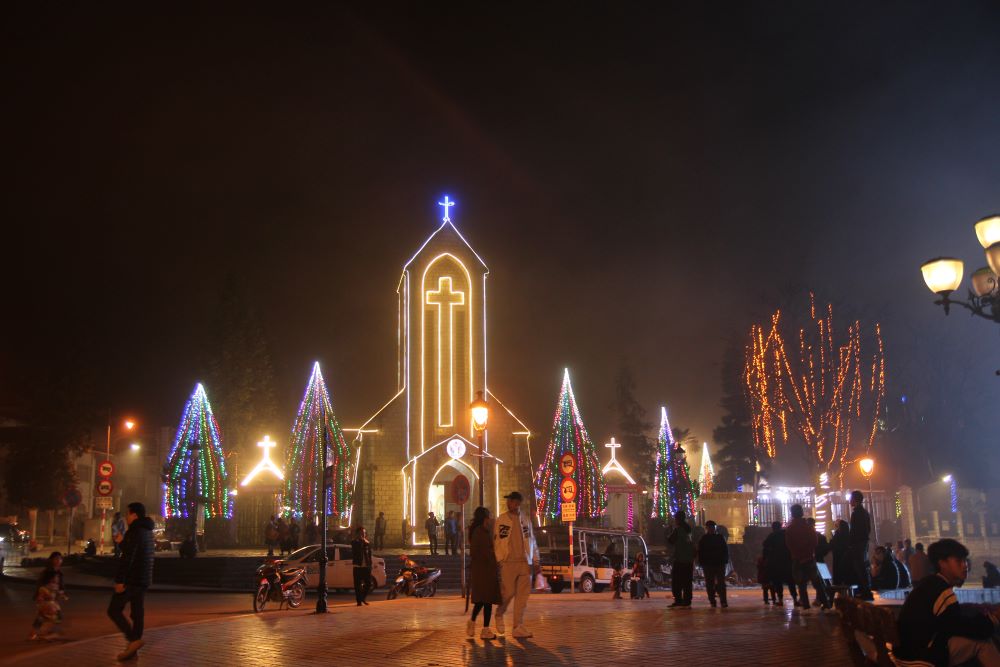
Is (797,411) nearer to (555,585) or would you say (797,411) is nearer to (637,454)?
(555,585)

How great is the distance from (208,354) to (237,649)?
47363 millimetres

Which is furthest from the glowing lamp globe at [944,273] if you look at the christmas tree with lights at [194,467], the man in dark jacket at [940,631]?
the christmas tree with lights at [194,467]

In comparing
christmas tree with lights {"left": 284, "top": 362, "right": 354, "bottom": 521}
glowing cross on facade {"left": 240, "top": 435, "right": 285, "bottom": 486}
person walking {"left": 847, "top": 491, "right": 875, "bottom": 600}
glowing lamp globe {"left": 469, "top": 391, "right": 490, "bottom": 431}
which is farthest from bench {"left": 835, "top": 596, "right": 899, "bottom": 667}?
glowing cross on facade {"left": 240, "top": 435, "right": 285, "bottom": 486}

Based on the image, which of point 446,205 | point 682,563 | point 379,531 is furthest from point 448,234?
point 682,563

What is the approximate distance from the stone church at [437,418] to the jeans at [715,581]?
79.9ft

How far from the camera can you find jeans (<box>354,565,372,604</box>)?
20.1 metres

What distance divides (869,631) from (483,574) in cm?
586

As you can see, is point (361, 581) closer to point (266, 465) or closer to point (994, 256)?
point (994, 256)

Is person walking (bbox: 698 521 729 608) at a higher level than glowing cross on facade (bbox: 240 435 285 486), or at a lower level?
lower

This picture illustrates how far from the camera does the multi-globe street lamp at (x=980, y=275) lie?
39.0ft

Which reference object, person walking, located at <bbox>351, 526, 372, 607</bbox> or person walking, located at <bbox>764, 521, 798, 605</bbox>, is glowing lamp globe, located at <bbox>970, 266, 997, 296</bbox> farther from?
person walking, located at <bbox>351, 526, 372, 607</bbox>

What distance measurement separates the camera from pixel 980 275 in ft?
39.6

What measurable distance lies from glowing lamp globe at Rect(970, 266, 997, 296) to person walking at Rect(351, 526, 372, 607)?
1385cm

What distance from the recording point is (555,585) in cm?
2652
